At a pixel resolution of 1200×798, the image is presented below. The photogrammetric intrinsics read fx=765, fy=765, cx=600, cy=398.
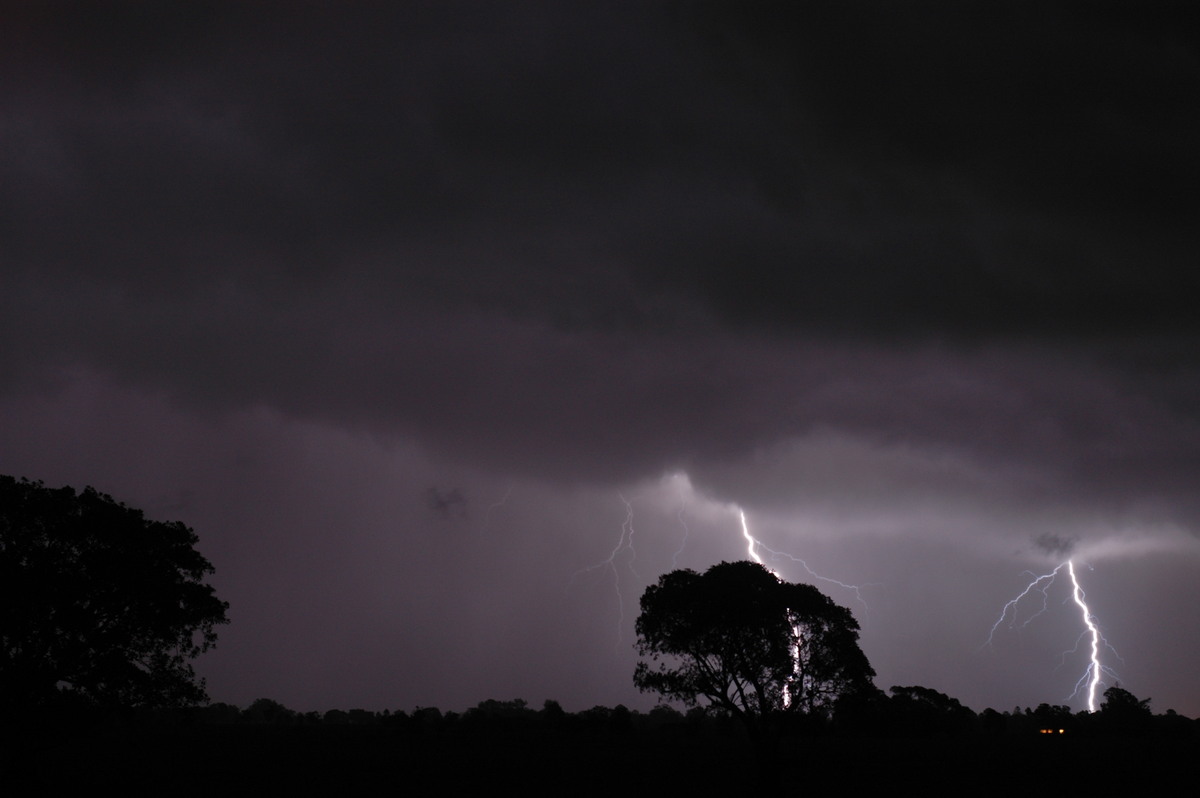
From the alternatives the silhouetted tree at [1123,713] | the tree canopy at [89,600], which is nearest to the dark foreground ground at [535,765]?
the tree canopy at [89,600]

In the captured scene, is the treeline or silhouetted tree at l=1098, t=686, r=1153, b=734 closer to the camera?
the treeline

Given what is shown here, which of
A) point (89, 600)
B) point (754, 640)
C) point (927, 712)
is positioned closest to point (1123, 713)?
point (927, 712)

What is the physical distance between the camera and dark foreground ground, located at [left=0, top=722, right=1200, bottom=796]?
34.7 metres

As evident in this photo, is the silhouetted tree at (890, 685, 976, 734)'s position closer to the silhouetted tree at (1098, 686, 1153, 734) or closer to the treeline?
the treeline

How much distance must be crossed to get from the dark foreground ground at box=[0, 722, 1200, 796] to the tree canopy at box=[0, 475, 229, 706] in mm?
2025

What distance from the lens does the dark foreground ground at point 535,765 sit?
34688 millimetres

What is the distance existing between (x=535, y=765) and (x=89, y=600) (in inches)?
975

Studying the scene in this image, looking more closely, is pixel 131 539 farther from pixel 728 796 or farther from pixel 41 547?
pixel 728 796

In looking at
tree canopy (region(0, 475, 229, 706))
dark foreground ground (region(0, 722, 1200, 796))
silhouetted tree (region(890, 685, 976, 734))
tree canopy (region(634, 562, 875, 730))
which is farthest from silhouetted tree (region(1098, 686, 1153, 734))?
tree canopy (region(0, 475, 229, 706))

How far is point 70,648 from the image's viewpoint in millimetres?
27656

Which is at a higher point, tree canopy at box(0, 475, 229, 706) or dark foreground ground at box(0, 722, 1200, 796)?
tree canopy at box(0, 475, 229, 706)

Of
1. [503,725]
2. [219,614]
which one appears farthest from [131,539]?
[503,725]

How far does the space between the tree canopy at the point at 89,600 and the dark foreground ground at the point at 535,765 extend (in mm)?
2025

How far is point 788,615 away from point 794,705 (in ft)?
14.3
